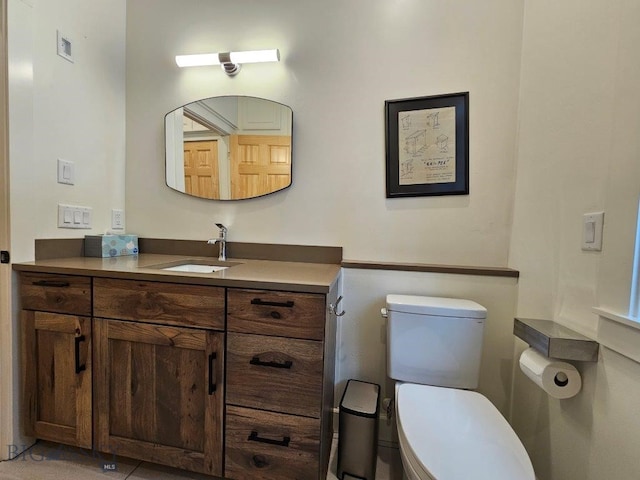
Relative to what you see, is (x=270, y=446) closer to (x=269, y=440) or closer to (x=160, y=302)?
(x=269, y=440)

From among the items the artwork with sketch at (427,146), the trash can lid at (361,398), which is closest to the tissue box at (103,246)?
the trash can lid at (361,398)

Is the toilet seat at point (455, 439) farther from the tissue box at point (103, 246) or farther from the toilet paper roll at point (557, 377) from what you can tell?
the tissue box at point (103, 246)

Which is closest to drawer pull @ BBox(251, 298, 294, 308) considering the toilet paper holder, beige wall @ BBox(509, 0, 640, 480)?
the toilet paper holder

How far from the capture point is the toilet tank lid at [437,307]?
120cm

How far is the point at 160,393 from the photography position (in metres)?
1.15

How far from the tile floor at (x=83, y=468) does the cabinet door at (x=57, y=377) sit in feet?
0.38

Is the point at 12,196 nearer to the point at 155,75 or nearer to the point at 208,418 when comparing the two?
the point at 155,75

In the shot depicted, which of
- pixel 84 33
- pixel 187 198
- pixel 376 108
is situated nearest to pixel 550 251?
pixel 376 108

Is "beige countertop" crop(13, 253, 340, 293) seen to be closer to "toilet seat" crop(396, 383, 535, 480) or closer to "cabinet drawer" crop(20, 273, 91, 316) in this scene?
"cabinet drawer" crop(20, 273, 91, 316)

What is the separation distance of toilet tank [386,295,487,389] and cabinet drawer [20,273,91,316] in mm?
1302

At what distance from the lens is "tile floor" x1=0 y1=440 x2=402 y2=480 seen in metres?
1.20

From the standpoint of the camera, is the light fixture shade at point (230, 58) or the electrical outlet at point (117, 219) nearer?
the light fixture shade at point (230, 58)

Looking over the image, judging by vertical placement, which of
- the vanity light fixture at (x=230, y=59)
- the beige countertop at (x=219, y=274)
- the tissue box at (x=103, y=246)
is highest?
the vanity light fixture at (x=230, y=59)

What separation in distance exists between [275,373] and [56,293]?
1.01 m
